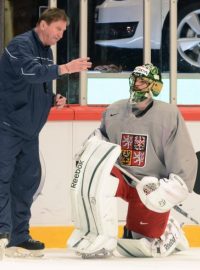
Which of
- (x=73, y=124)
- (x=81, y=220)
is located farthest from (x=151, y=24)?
(x=81, y=220)

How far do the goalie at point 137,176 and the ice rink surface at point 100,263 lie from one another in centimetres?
8

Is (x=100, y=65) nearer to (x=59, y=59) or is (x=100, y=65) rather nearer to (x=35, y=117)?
(x=59, y=59)

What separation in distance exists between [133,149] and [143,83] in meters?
0.30

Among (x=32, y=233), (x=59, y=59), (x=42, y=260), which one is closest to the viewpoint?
(x=42, y=260)

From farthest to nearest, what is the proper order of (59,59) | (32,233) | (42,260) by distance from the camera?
1. (59,59)
2. (32,233)
3. (42,260)

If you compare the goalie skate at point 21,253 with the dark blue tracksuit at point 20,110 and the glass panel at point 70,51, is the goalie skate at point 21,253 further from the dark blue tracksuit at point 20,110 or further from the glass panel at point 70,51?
the glass panel at point 70,51

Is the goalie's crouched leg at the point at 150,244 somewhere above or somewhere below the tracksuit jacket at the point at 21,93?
below

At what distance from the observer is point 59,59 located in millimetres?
5777

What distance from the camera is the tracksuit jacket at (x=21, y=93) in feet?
14.3

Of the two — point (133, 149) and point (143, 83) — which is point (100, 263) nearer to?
point (133, 149)

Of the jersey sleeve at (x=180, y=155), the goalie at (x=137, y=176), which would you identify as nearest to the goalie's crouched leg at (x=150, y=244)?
the goalie at (x=137, y=176)

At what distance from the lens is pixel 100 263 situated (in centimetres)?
401

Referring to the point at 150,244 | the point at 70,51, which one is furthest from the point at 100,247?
the point at 70,51

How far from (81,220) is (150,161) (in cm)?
40
